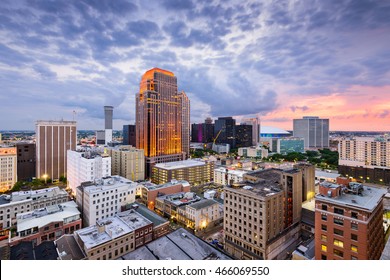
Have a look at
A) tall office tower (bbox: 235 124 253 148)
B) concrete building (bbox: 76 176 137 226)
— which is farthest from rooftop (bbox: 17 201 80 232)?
tall office tower (bbox: 235 124 253 148)

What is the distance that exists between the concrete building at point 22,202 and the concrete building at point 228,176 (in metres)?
21.4

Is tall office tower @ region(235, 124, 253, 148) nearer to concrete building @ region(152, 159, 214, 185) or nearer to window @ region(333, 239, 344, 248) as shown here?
concrete building @ region(152, 159, 214, 185)

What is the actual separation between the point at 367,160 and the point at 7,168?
5619 centimetres

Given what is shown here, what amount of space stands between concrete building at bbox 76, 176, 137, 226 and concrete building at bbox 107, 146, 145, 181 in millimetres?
12450

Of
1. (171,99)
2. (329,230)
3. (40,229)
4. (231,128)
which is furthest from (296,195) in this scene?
(231,128)

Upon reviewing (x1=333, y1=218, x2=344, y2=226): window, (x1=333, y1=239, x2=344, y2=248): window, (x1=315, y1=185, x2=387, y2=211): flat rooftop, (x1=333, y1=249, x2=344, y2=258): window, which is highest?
(x1=315, y1=185, x2=387, y2=211): flat rooftop

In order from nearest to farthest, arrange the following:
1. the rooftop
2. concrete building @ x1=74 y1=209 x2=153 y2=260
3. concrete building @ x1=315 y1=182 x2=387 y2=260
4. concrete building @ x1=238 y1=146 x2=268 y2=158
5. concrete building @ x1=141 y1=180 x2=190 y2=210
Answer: concrete building @ x1=315 y1=182 x2=387 y2=260 → concrete building @ x1=74 y1=209 x2=153 y2=260 → the rooftop → concrete building @ x1=141 y1=180 x2=190 y2=210 → concrete building @ x1=238 y1=146 x2=268 y2=158

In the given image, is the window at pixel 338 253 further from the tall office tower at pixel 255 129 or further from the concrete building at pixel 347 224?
the tall office tower at pixel 255 129

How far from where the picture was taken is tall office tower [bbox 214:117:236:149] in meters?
87.3

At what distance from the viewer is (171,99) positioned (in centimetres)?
4447

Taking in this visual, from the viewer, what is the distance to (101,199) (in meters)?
18.4

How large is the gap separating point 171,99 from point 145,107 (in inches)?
265

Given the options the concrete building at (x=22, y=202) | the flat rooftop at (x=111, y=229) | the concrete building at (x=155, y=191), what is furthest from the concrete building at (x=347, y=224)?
the concrete building at (x=22, y=202)
